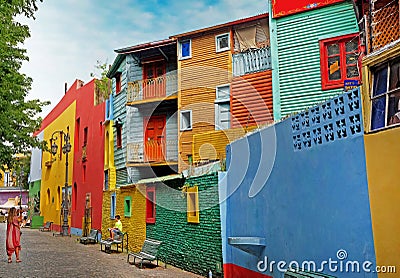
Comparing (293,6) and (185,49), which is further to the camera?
(185,49)

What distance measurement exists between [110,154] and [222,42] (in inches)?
347

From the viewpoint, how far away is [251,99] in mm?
17734

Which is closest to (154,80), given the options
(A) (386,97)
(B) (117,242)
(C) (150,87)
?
(C) (150,87)

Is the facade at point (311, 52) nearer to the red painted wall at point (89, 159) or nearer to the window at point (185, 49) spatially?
the window at point (185, 49)

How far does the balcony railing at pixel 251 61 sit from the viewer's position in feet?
56.2

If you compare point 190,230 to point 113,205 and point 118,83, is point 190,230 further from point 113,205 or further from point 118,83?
point 118,83

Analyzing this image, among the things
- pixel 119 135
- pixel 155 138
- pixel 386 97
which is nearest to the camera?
pixel 386 97

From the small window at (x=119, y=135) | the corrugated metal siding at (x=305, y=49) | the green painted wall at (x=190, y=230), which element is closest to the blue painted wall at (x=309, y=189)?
the green painted wall at (x=190, y=230)

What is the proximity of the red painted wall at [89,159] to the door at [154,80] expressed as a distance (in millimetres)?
5096

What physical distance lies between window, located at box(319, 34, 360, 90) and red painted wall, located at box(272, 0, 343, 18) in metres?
1.19

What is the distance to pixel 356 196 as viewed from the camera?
6449 mm

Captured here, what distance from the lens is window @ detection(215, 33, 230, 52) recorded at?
1942 centimetres

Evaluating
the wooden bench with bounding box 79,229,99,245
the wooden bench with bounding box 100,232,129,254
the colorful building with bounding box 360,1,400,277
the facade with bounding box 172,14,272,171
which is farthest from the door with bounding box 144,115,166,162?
the colorful building with bounding box 360,1,400,277

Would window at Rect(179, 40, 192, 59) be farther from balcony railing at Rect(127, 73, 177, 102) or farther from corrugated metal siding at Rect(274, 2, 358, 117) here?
corrugated metal siding at Rect(274, 2, 358, 117)
